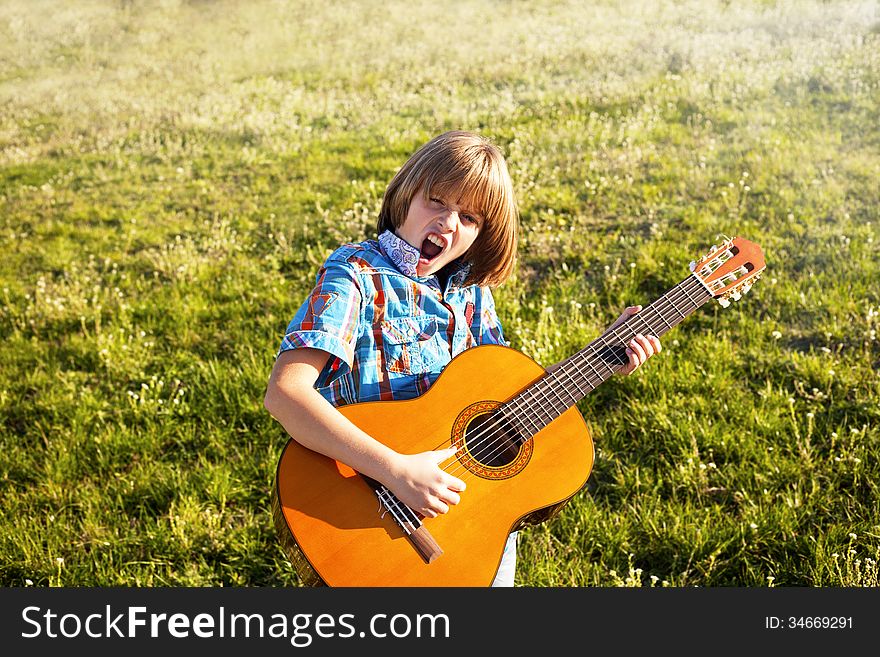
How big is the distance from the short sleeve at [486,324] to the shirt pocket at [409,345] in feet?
1.20

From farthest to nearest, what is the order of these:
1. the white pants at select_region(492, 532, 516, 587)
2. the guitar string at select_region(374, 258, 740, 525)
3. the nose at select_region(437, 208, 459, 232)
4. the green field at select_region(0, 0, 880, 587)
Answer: the green field at select_region(0, 0, 880, 587), the white pants at select_region(492, 532, 516, 587), the guitar string at select_region(374, 258, 740, 525), the nose at select_region(437, 208, 459, 232)

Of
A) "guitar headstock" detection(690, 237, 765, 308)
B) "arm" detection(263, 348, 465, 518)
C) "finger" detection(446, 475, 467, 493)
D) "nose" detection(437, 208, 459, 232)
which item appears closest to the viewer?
"arm" detection(263, 348, 465, 518)

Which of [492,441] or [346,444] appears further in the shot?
[492,441]

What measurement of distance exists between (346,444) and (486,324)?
1.11 m

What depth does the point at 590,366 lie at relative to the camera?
3283 mm

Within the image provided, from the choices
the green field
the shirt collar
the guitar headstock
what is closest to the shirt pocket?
the shirt collar

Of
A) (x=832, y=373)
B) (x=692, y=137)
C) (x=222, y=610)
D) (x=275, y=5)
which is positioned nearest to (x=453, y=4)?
(x=275, y=5)

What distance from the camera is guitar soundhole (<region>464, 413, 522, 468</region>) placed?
298 cm

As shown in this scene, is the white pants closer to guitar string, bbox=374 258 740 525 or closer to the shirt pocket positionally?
guitar string, bbox=374 258 740 525

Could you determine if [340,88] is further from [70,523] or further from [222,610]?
[222,610]

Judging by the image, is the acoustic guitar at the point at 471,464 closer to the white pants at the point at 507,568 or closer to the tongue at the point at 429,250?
the white pants at the point at 507,568

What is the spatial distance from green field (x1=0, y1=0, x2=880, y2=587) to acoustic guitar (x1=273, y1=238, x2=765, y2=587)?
1.26 m

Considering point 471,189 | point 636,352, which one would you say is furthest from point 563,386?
point 471,189

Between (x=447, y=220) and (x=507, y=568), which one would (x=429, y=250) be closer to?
(x=447, y=220)
